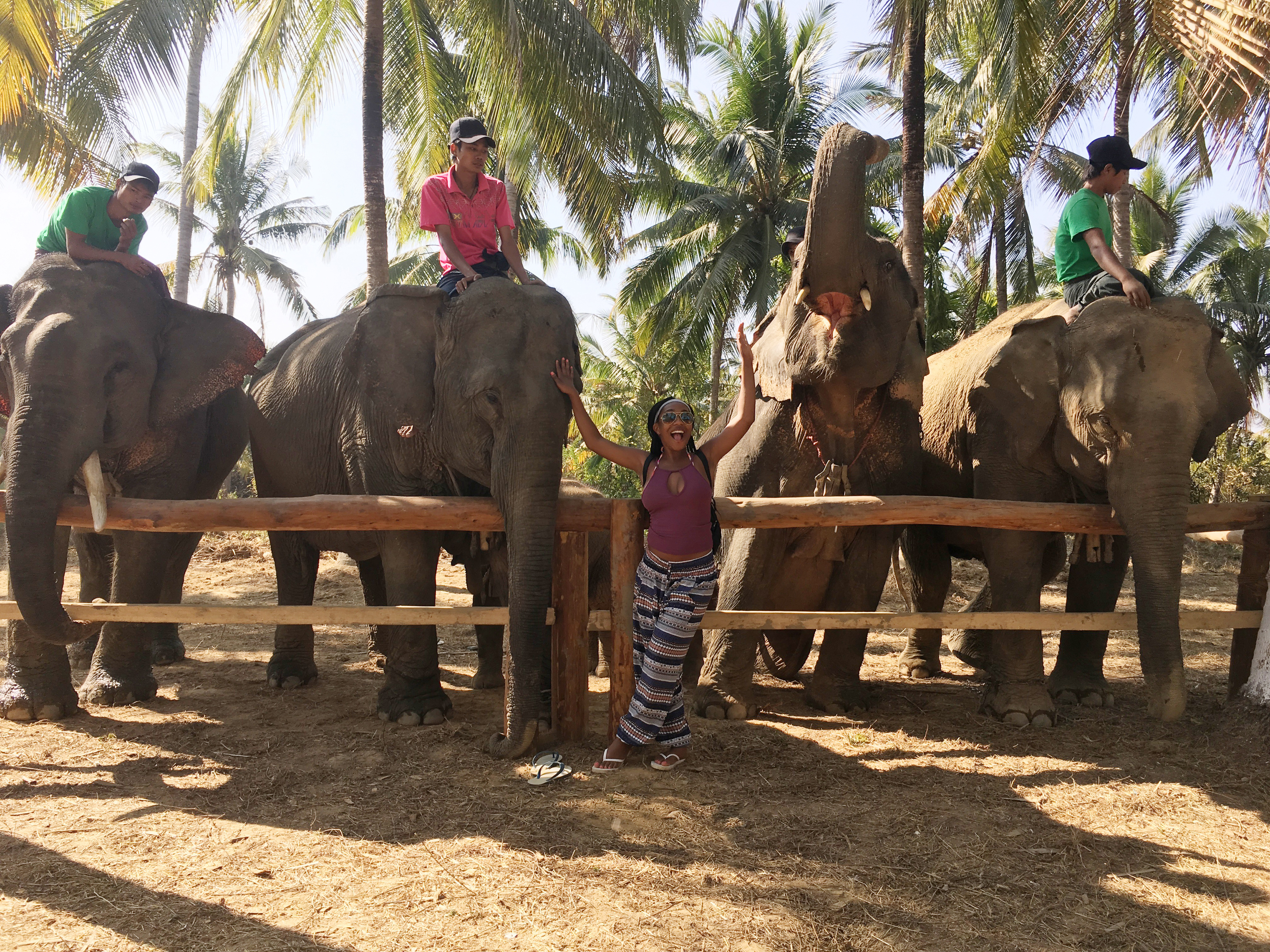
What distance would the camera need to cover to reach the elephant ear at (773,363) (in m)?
5.87

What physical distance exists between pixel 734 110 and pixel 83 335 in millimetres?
24175

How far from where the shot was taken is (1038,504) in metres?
5.30

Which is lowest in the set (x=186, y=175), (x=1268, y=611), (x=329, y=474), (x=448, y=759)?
(x=448, y=759)

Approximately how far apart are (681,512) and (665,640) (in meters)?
0.60

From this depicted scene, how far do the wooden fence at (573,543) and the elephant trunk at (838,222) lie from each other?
115cm

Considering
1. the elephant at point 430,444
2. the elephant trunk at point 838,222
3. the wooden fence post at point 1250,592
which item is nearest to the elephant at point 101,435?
the elephant at point 430,444

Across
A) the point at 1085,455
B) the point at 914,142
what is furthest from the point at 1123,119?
the point at 1085,455

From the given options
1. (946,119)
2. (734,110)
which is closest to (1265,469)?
(946,119)

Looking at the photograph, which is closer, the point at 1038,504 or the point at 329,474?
the point at 1038,504

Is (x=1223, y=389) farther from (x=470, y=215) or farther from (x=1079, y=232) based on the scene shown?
(x=470, y=215)

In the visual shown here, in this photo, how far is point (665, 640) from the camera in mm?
4488

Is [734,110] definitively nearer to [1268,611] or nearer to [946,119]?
[946,119]

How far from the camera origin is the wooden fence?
485 centimetres

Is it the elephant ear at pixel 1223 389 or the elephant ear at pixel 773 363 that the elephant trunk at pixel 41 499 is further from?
the elephant ear at pixel 1223 389
